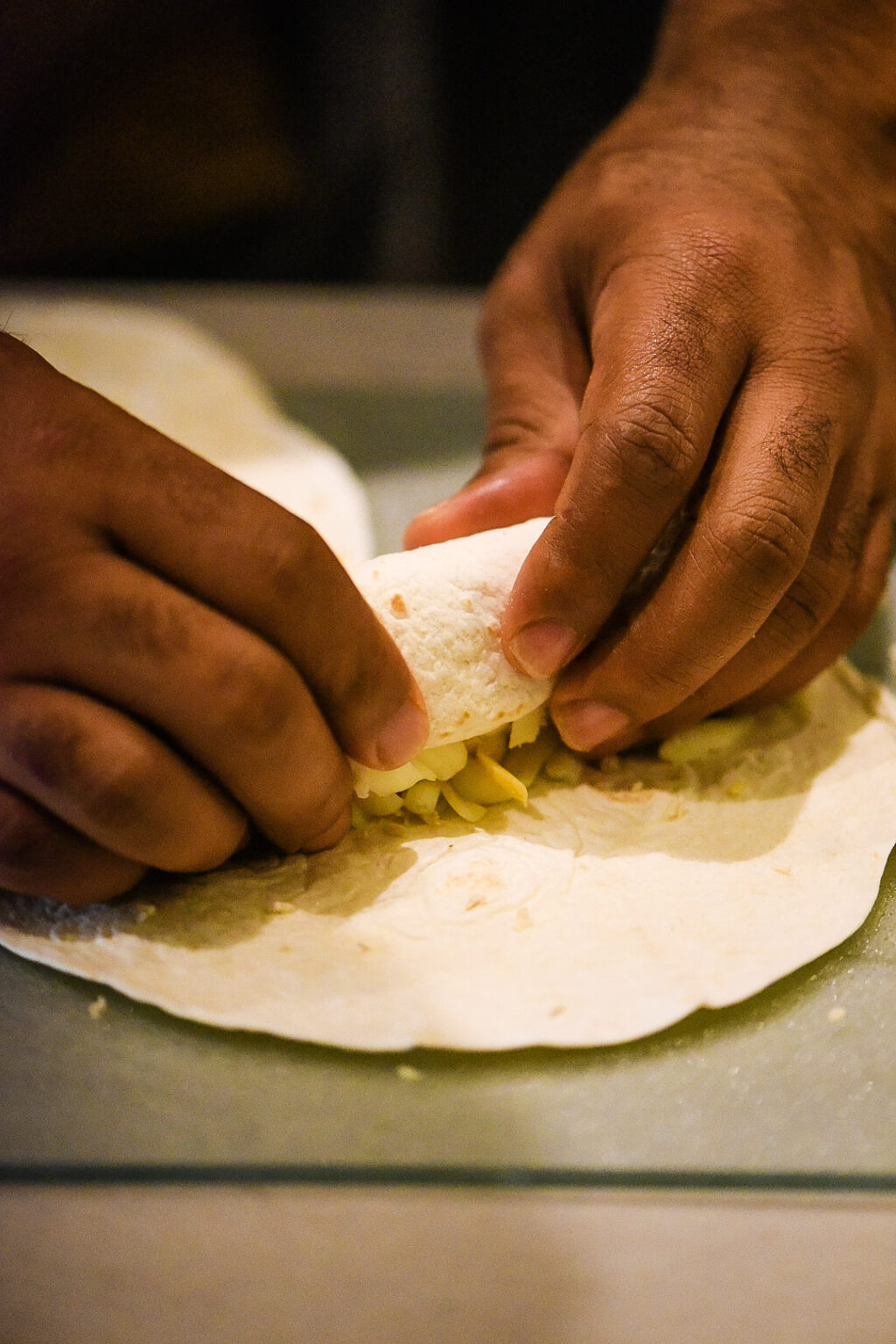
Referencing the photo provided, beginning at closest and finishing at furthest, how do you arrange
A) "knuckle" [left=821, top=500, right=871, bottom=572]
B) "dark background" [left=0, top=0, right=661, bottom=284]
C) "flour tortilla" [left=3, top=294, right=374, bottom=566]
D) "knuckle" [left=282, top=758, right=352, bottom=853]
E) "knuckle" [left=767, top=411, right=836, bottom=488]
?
"knuckle" [left=282, top=758, right=352, bottom=853] → "knuckle" [left=767, top=411, right=836, bottom=488] → "knuckle" [left=821, top=500, right=871, bottom=572] → "flour tortilla" [left=3, top=294, right=374, bottom=566] → "dark background" [left=0, top=0, right=661, bottom=284]

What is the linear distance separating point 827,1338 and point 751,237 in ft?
3.07

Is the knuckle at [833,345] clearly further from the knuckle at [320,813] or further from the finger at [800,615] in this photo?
the knuckle at [320,813]

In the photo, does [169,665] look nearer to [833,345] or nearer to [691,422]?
[691,422]

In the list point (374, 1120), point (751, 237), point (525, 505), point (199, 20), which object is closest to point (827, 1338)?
point (374, 1120)

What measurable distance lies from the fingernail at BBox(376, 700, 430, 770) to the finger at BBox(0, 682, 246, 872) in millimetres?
150

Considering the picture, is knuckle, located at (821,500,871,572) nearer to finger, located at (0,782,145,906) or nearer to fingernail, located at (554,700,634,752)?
fingernail, located at (554,700,634,752)

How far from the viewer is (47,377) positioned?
73 centimetres

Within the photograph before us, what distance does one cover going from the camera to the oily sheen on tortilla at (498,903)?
77 cm

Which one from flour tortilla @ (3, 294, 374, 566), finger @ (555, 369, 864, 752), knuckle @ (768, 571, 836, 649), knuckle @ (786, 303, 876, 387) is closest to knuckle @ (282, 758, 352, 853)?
finger @ (555, 369, 864, 752)

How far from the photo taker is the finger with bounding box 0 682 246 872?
2.31 ft

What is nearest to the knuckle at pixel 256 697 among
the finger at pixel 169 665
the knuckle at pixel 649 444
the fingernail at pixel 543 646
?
the finger at pixel 169 665

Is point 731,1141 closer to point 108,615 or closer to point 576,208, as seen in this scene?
point 108,615

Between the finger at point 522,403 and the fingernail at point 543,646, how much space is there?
A: 197 millimetres

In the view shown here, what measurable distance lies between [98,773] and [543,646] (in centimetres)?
40
